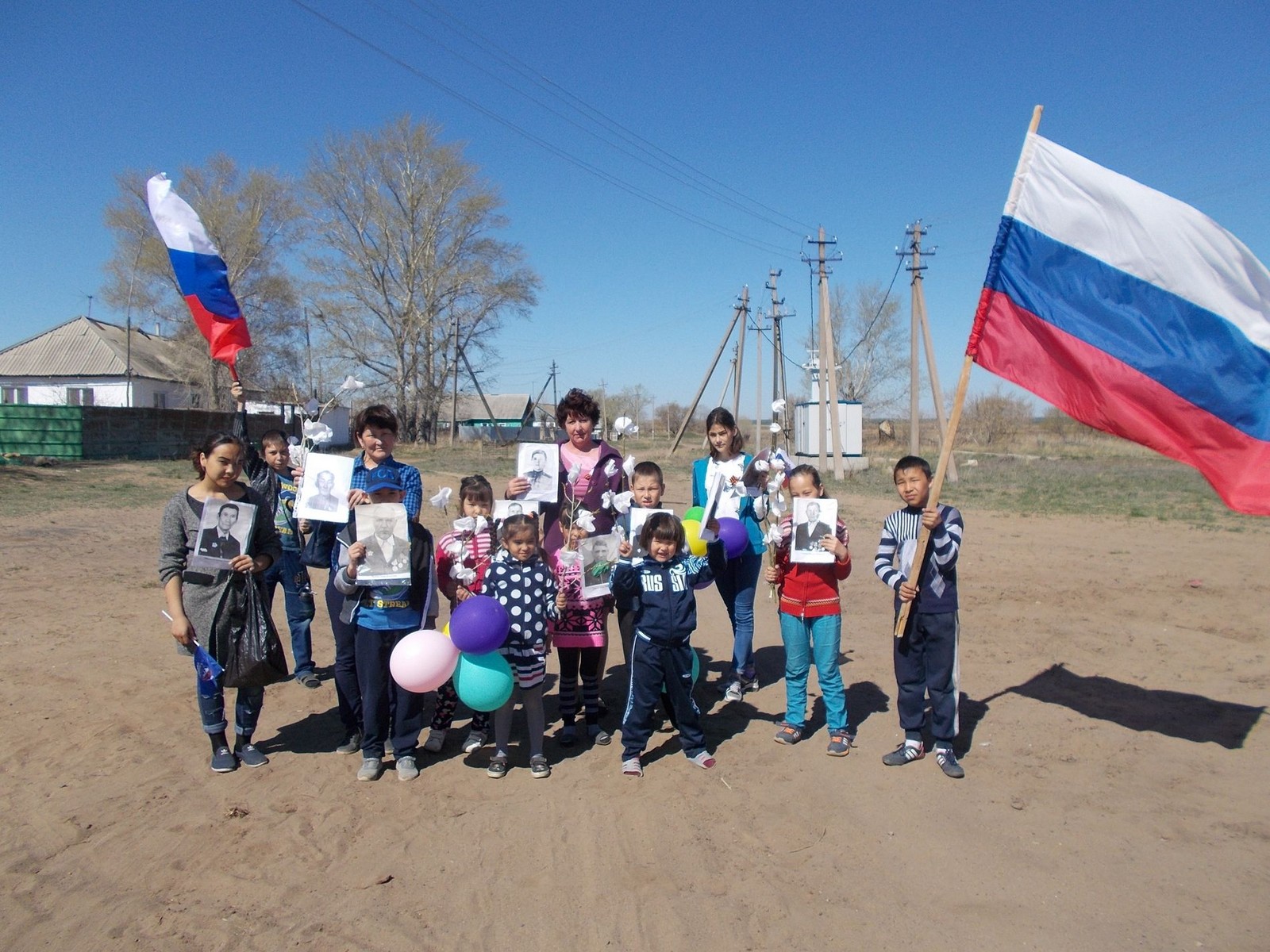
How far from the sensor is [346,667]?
4629 mm

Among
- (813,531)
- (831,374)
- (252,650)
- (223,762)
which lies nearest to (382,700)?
(252,650)

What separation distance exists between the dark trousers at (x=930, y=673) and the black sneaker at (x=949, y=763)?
6cm

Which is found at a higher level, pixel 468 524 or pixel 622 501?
pixel 622 501

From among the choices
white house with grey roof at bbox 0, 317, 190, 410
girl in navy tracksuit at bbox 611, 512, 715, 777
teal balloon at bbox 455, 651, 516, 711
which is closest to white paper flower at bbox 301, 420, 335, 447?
teal balloon at bbox 455, 651, 516, 711

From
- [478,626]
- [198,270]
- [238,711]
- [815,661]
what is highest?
[198,270]

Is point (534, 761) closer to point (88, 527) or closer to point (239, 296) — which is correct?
point (88, 527)

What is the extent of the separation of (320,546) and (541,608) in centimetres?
155

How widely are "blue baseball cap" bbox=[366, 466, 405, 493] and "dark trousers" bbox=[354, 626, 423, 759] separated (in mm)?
817

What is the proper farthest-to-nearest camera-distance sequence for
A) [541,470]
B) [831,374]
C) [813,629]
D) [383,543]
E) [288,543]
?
[831,374]
[288,543]
[541,470]
[813,629]
[383,543]

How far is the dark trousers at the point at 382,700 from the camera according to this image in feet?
14.6

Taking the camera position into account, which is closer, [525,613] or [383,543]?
[383,543]

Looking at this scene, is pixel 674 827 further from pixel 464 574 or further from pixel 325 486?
pixel 325 486

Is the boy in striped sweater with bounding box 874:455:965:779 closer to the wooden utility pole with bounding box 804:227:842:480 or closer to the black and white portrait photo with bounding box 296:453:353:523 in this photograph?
the black and white portrait photo with bounding box 296:453:353:523

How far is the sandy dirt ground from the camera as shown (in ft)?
10.6
